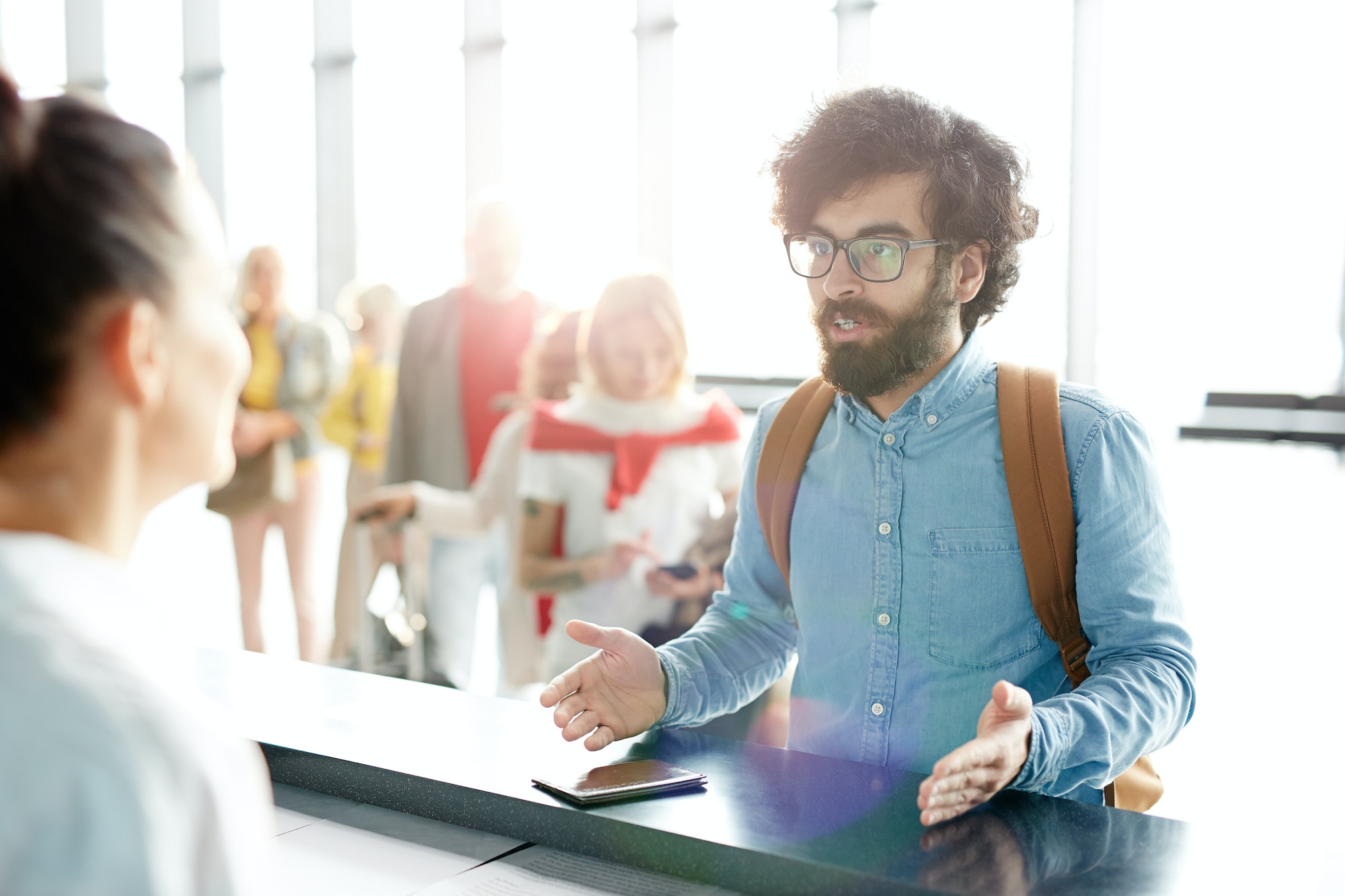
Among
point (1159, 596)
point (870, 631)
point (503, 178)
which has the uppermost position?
point (503, 178)

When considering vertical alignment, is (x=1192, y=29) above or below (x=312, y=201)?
above

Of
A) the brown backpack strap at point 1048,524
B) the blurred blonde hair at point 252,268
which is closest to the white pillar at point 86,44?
the blurred blonde hair at point 252,268

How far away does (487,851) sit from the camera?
4.38ft

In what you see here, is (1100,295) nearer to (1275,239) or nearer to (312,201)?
(1275,239)

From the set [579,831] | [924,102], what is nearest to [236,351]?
[579,831]

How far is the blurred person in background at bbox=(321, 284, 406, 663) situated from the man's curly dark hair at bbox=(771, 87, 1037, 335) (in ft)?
11.9

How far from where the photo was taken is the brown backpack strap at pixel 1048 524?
5.25ft

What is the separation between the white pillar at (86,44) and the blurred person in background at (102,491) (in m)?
10.2

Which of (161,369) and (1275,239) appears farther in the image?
(1275,239)

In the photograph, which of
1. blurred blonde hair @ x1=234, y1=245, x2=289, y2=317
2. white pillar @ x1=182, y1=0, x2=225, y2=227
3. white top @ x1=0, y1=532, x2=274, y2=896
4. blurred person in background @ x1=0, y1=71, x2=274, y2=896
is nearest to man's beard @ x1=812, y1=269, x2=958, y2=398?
blurred person in background @ x1=0, y1=71, x2=274, y2=896

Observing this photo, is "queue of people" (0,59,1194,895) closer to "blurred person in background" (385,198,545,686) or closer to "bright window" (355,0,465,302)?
"blurred person in background" (385,198,545,686)

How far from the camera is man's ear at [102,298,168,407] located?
0.68 metres

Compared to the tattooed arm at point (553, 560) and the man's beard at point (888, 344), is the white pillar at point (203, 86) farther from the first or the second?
the man's beard at point (888, 344)

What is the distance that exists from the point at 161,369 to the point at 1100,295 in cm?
551
